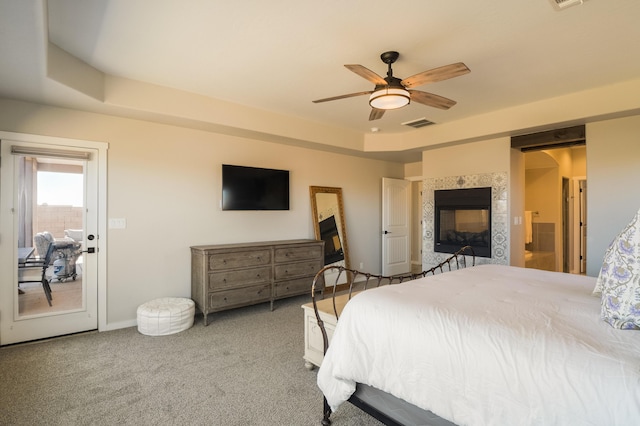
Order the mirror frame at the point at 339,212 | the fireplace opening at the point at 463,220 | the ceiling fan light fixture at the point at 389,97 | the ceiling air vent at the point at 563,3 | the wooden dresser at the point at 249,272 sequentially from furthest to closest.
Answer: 1. the mirror frame at the point at 339,212
2. the fireplace opening at the point at 463,220
3. the wooden dresser at the point at 249,272
4. the ceiling fan light fixture at the point at 389,97
5. the ceiling air vent at the point at 563,3

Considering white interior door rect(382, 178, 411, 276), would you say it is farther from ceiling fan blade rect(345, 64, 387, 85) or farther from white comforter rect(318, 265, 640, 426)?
white comforter rect(318, 265, 640, 426)

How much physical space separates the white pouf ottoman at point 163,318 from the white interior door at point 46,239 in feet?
1.97

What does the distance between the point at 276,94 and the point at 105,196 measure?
225 cm

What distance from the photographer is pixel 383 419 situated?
174 cm

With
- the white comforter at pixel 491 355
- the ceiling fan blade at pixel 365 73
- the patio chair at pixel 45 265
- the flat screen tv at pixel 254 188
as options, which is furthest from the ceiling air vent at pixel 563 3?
the patio chair at pixel 45 265

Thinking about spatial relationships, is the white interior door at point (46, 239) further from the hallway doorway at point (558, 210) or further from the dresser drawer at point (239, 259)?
the hallway doorway at point (558, 210)

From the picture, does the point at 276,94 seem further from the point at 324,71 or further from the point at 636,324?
the point at 636,324

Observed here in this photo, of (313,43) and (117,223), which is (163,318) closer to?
(117,223)

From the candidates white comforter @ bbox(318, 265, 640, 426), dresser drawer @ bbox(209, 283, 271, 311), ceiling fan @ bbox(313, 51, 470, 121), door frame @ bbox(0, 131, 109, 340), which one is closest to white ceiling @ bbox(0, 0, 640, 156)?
ceiling fan @ bbox(313, 51, 470, 121)

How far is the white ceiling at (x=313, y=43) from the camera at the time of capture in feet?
7.24

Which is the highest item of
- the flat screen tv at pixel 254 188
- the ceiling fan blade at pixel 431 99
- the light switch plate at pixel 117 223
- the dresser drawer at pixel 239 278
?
the ceiling fan blade at pixel 431 99

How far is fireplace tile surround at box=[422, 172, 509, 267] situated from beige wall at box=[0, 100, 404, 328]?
7.95 feet

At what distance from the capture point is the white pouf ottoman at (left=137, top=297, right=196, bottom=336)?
347 cm

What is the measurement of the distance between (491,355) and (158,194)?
3856mm
